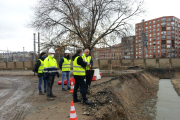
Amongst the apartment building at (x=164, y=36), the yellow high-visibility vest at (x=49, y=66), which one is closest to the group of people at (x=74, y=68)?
the yellow high-visibility vest at (x=49, y=66)

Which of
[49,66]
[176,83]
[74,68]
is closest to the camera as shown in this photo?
[74,68]

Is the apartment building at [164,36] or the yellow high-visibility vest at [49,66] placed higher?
the apartment building at [164,36]

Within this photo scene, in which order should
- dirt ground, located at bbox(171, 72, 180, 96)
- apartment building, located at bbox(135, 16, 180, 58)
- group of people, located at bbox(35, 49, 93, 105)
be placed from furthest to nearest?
apartment building, located at bbox(135, 16, 180, 58), dirt ground, located at bbox(171, 72, 180, 96), group of people, located at bbox(35, 49, 93, 105)

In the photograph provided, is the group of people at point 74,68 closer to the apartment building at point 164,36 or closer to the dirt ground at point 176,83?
the dirt ground at point 176,83

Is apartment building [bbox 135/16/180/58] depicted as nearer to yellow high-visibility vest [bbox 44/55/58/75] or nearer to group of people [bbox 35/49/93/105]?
group of people [bbox 35/49/93/105]

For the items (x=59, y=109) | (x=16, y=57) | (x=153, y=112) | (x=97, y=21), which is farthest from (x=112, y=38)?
(x=16, y=57)

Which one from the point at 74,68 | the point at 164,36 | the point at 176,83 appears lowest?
the point at 176,83

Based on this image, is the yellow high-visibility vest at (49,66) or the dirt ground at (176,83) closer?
the yellow high-visibility vest at (49,66)

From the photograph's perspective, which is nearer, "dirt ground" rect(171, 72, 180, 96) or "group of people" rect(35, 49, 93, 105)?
"group of people" rect(35, 49, 93, 105)

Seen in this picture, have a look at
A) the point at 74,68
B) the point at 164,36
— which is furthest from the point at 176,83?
the point at 164,36

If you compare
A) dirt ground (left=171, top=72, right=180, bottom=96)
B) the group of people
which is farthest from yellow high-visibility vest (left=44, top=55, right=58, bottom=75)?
dirt ground (left=171, top=72, right=180, bottom=96)

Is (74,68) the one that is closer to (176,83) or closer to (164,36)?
(176,83)

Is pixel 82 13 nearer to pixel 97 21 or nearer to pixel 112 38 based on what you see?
pixel 97 21

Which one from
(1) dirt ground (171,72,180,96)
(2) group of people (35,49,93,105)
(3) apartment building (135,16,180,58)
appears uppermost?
(3) apartment building (135,16,180,58)
